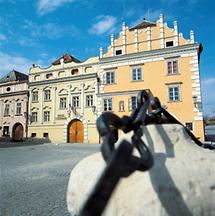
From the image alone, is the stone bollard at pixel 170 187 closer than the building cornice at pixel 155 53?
Yes

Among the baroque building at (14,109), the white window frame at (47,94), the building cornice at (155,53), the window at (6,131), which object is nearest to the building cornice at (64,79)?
the white window frame at (47,94)

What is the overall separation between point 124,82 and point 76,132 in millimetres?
7154

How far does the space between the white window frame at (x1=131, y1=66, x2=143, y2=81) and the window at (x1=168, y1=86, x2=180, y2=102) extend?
3.03 m

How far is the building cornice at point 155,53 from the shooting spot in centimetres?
2008

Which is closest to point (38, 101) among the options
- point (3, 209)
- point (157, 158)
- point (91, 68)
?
point (91, 68)

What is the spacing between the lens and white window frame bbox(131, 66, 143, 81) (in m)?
21.8

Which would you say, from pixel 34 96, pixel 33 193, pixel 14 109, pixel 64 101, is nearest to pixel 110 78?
pixel 64 101

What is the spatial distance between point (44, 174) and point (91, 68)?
18247mm

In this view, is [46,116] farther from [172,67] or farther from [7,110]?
[172,67]

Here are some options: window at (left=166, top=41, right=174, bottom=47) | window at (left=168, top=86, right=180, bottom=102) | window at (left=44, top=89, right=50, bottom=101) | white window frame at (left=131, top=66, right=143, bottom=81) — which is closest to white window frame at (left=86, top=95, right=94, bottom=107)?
white window frame at (left=131, top=66, right=143, bottom=81)

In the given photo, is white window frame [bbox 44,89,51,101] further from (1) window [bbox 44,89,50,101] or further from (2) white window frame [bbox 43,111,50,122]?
(2) white window frame [bbox 43,111,50,122]

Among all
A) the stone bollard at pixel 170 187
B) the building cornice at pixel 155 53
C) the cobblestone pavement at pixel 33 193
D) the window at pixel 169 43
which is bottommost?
the cobblestone pavement at pixel 33 193

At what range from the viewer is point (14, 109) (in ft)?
92.2

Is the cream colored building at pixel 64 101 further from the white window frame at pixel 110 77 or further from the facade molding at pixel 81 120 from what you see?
the white window frame at pixel 110 77
